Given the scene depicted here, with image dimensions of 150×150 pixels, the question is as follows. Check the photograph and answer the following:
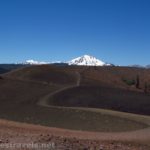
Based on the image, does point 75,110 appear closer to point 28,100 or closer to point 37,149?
point 28,100

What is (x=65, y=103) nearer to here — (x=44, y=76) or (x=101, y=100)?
(x=101, y=100)

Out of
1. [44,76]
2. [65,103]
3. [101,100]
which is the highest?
[44,76]

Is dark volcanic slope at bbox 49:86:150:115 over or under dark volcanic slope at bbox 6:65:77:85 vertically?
under

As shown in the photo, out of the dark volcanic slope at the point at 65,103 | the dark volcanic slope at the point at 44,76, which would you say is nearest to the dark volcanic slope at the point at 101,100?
the dark volcanic slope at the point at 65,103

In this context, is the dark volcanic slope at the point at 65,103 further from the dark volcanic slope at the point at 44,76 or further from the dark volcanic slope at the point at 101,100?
the dark volcanic slope at the point at 44,76

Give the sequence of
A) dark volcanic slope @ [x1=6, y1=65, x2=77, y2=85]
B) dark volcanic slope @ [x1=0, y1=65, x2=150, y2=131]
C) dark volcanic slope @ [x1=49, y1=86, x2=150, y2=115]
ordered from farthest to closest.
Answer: dark volcanic slope @ [x1=6, y1=65, x2=77, y2=85]
dark volcanic slope @ [x1=49, y1=86, x2=150, y2=115]
dark volcanic slope @ [x1=0, y1=65, x2=150, y2=131]

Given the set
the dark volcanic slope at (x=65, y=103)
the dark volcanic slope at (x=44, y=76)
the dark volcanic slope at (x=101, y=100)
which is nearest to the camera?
the dark volcanic slope at (x=65, y=103)

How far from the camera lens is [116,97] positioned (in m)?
58.3

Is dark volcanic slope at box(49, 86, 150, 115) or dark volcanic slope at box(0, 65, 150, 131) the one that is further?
dark volcanic slope at box(49, 86, 150, 115)

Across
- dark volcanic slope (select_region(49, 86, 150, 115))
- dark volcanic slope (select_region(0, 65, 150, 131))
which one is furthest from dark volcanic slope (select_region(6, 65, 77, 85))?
dark volcanic slope (select_region(49, 86, 150, 115))

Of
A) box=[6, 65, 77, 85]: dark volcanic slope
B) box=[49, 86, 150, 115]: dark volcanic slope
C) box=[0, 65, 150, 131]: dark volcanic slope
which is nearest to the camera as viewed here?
box=[0, 65, 150, 131]: dark volcanic slope

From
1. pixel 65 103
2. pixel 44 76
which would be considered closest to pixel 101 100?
pixel 65 103

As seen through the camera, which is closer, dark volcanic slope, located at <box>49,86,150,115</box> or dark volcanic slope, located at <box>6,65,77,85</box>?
dark volcanic slope, located at <box>49,86,150,115</box>

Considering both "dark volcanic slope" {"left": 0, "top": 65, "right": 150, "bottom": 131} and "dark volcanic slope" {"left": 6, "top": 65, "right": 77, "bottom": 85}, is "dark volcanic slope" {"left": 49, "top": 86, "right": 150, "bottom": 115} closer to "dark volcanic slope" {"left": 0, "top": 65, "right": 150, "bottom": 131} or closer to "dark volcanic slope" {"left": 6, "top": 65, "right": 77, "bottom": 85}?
"dark volcanic slope" {"left": 0, "top": 65, "right": 150, "bottom": 131}
